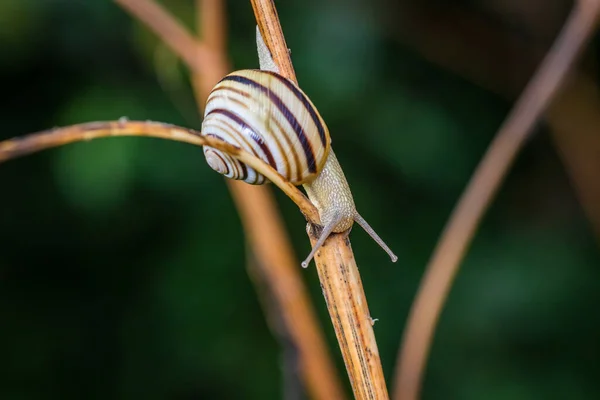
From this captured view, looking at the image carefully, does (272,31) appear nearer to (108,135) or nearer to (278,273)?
(108,135)

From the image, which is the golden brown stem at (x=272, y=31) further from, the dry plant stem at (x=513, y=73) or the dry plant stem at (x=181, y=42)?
the dry plant stem at (x=513, y=73)

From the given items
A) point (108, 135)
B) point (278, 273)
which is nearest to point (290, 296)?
point (278, 273)

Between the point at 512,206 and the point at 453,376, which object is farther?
the point at 512,206

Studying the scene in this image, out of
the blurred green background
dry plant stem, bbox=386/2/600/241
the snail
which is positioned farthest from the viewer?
dry plant stem, bbox=386/2/600/241

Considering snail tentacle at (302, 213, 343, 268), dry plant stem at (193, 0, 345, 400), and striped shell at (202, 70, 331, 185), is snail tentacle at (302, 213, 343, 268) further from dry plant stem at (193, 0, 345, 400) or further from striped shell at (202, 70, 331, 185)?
dry plant stem at (193, 0, 345, 400)

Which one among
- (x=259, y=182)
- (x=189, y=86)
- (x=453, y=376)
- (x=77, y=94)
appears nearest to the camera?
(x=259, y=182)

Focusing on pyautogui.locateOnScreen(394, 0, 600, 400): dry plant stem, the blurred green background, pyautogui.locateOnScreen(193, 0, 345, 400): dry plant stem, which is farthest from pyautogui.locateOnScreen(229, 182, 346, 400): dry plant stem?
the blurred green background

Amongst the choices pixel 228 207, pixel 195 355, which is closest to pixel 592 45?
pixel 228 207

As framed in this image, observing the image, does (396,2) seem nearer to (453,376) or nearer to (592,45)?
(592,45)
